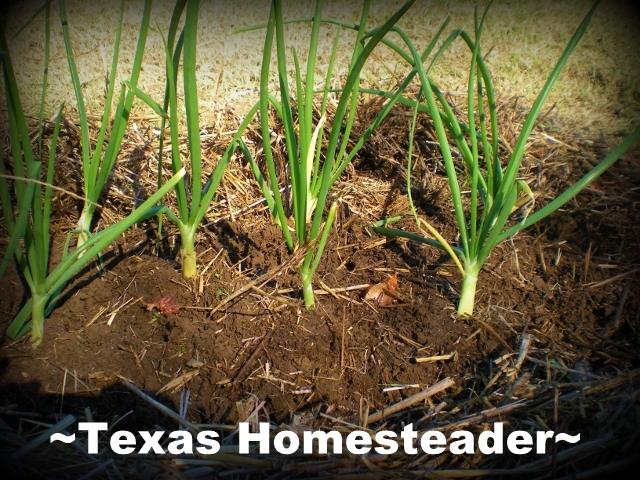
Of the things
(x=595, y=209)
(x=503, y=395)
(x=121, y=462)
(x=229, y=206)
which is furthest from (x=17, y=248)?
(x=595, y=209)

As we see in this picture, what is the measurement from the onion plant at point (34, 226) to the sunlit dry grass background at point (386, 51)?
38.0 inches

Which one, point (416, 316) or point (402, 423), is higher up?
point (416, 316)

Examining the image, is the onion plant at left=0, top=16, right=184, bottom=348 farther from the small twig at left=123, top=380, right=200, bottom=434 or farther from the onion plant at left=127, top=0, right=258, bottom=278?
the small twig at left=123, top=380, right=200, bottom=434

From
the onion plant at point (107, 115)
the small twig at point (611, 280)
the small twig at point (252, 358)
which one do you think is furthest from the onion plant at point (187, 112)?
the small twig at point (611, 280)

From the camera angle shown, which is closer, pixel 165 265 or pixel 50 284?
pixel 50 284

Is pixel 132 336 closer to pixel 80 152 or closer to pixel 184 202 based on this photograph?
pixel 184 202

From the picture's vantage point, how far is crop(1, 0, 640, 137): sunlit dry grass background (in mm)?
2123

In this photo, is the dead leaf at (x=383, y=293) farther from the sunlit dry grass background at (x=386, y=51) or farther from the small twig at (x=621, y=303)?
the sunlit dry grass background at (x=386, y=51)

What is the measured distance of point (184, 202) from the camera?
4.58ft

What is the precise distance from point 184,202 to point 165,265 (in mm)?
279

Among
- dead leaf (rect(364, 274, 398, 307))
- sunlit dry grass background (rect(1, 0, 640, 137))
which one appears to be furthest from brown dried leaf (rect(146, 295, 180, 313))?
sunlit dry grass background (rect(1, 0, 640, 137))

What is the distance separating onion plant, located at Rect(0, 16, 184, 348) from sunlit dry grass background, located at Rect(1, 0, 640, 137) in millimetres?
965

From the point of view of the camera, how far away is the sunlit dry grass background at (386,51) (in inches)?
83.6

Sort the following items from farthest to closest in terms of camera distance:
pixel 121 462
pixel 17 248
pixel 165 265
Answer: pixel 165 265
pixel 17 248
pixel 121 462
